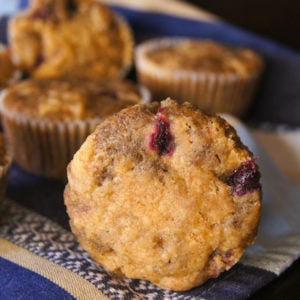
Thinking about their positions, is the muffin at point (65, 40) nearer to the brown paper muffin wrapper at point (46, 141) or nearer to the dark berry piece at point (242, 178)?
the brown paper muffin wrapper at point (46, 141)

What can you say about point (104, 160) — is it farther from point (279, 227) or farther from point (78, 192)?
point (279, 227)

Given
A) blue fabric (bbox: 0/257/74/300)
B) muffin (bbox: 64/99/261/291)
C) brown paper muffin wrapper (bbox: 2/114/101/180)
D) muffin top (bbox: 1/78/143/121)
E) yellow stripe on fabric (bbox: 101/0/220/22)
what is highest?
muffin (bbox: 64/99/261/291)

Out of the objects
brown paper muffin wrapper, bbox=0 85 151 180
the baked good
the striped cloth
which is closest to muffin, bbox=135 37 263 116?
the striped cloth

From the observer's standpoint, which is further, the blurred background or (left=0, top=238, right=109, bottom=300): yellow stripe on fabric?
the blurred background

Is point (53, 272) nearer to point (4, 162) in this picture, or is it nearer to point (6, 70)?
point (4, 162)

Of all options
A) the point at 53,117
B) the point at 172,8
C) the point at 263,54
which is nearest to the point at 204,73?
the point at 263,54

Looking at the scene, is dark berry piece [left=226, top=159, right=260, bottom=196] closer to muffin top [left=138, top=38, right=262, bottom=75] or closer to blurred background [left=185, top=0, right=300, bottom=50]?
muffin top [left=138, top=38, right=262, bottom=75]
